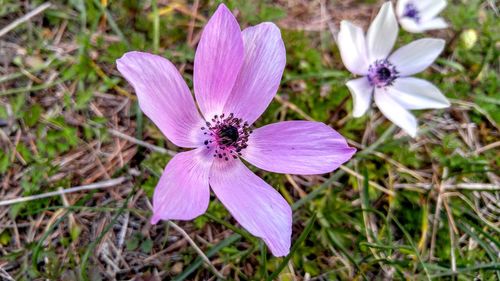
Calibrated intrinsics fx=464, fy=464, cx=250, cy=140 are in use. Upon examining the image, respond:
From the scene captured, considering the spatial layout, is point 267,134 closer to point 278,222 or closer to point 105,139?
point 278,222

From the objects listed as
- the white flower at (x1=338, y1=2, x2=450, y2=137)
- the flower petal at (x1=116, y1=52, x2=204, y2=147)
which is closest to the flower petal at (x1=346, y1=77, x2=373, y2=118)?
the white flower at (x1=338, y1=2, x2=450, y2=137)

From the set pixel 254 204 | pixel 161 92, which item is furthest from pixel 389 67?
pixel 161 92

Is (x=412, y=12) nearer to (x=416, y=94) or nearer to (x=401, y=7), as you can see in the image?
(x=401, y=7)

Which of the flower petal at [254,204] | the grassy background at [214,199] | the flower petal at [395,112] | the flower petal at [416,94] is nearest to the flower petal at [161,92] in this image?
the flower petal at [254,204]

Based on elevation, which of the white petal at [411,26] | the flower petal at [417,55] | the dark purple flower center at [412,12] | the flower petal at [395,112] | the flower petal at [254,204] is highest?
the dark purple flower center at [412,12]

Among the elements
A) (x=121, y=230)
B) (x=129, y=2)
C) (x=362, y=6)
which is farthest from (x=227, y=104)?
(x=362, y=6)

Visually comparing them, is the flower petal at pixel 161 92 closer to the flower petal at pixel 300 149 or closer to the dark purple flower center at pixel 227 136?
the dark purple flower center at pixel 227 136

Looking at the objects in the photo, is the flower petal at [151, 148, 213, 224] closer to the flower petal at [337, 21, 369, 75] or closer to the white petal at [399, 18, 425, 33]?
the flower petal at [337, 21, 369, 75]
